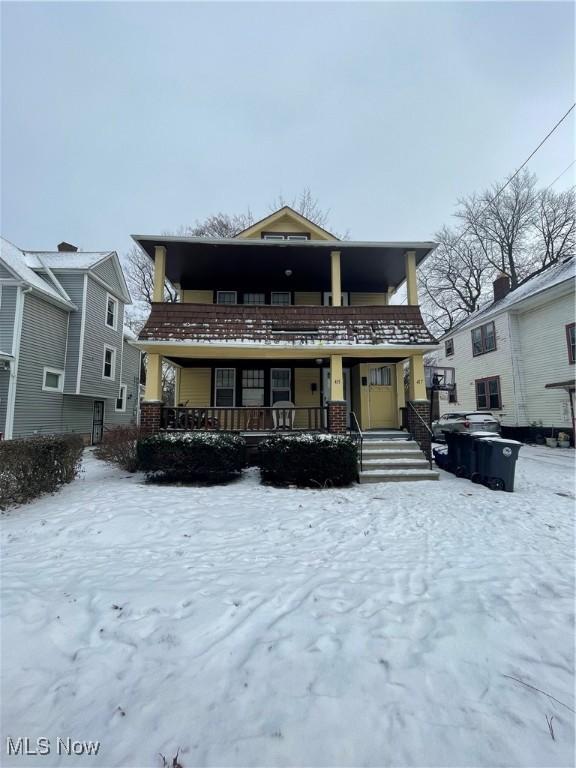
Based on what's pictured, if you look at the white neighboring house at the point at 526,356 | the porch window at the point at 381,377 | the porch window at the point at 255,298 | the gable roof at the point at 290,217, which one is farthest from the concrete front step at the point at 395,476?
the white neighboring house at the point at 526,356

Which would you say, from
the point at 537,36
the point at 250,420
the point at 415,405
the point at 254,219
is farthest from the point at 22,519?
the point at 254,219

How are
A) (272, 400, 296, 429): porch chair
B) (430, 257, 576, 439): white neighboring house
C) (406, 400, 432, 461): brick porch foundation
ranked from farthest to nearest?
(430, 257, 576, 439): white neighboring house
(272, 400, 296, 429): porch chair
(406, 400, 432, 461): brick porch foundation

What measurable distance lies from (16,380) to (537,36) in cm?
2062

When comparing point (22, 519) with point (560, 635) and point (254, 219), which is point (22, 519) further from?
→ point (254, 219)

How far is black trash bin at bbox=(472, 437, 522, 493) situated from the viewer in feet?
23.2

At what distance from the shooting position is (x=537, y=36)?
977 cm

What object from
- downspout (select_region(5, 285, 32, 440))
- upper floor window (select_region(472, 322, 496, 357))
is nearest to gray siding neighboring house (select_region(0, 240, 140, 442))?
downspout (select_region(5, 285, 32, 440))

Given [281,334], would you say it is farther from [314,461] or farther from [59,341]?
[59,341]

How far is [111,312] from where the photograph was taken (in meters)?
18.1

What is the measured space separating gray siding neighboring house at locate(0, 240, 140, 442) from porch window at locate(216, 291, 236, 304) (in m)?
3.64

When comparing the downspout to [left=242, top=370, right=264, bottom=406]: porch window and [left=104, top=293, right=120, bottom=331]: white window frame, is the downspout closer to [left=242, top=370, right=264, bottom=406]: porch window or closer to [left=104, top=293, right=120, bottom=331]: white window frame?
[left=104, top=293, right=120, bottom=331]: white window frame

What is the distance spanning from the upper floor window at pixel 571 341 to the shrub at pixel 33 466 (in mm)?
18502

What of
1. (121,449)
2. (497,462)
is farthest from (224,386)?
(497,462)

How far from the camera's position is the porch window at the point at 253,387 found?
11.9 metres
